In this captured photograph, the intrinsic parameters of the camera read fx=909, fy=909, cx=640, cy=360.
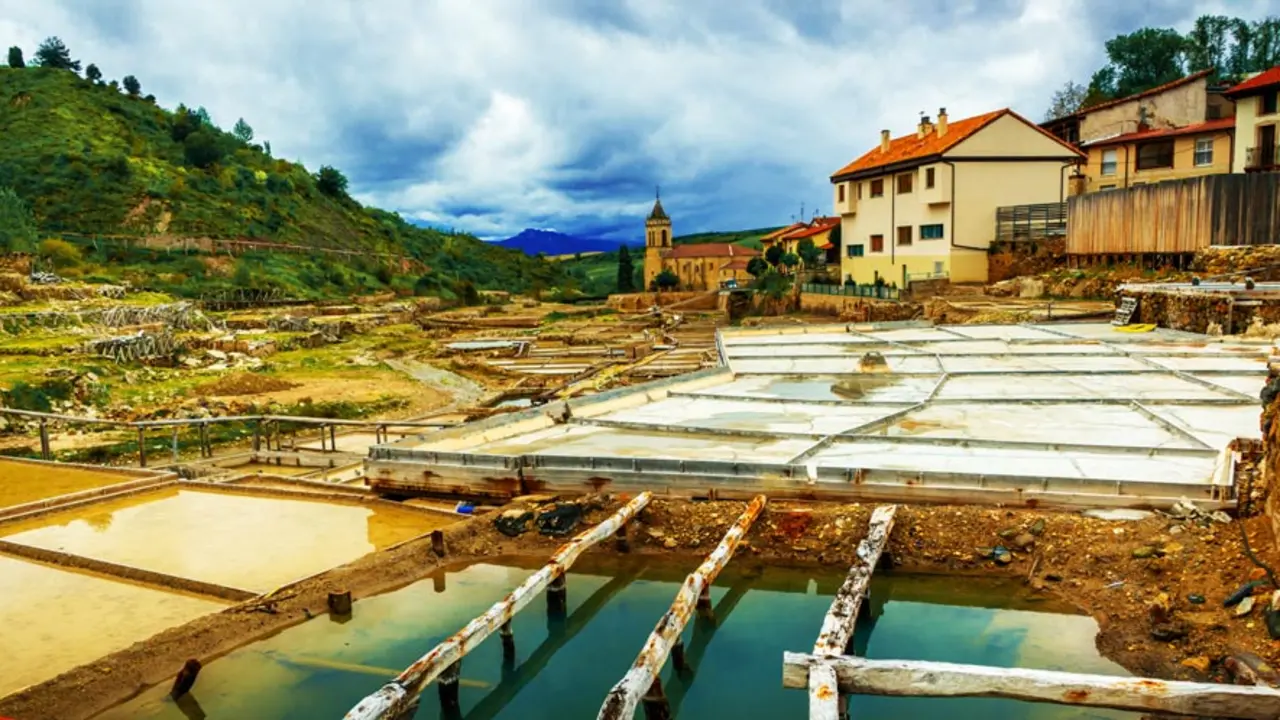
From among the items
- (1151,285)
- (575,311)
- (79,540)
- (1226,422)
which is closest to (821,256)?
(575,311)

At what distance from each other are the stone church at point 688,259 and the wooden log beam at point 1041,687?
81055 millimetres

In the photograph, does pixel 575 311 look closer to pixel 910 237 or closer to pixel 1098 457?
pixel 910 237

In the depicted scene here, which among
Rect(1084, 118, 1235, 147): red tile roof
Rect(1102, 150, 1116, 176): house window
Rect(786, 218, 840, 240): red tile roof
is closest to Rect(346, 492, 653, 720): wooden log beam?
Rect(1084, 118, 1235, 147): red tile roof

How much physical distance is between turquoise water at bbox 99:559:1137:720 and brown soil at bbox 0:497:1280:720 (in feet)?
0.61

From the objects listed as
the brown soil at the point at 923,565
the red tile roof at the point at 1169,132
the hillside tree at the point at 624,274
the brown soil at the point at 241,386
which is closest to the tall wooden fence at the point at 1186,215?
the red tile roof at the point at 1169,132

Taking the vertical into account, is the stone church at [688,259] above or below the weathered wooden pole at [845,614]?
above

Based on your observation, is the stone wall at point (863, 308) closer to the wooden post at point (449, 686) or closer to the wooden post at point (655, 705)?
the wooden post at point (655, 705)

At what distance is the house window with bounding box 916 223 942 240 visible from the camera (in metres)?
37.4

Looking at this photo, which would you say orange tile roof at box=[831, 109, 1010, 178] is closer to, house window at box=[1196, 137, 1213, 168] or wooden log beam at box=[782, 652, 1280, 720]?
house window at box=[1196, 137, 1213, 168]

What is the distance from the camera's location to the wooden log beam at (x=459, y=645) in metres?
5.14

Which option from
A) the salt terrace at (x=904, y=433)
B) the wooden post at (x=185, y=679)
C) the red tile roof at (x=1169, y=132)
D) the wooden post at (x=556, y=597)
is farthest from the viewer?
the red tile roof at (x=1169, y=132)

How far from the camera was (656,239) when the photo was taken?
98875 millimetres

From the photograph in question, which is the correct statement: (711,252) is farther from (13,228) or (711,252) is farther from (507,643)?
(507,643)

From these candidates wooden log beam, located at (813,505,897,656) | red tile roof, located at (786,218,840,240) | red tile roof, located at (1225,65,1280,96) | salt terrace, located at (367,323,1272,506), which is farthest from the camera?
red tile roof, located at (786,218,840,240)
